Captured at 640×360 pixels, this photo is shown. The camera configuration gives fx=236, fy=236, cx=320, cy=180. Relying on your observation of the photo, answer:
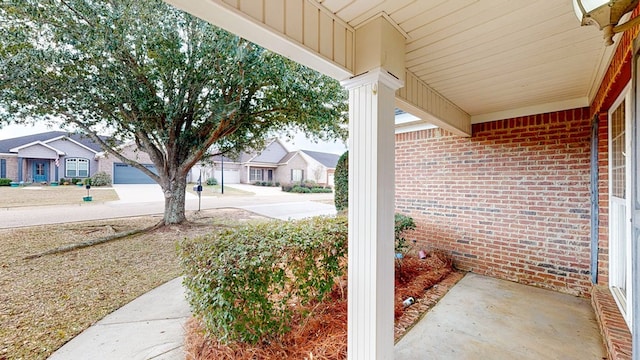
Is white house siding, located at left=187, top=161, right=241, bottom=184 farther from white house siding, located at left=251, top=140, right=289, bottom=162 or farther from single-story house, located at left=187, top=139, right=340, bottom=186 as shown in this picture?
white house siding, located at left=251, top=140, right=289, bottom=162

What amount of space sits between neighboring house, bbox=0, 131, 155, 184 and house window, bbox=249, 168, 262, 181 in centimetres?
799

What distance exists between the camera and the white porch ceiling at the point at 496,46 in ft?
4.80

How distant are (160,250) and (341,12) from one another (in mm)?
5889

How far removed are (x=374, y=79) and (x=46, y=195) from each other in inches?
329

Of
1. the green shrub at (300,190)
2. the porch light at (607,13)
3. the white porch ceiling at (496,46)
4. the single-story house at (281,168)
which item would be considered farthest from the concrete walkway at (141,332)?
the green shrub at (300,190)

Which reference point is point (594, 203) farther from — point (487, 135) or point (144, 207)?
point (144, 207)

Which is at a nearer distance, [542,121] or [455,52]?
[455,52]

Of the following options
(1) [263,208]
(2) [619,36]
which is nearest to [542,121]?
(2) [619,36]

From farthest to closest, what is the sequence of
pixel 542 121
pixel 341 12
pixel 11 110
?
pixel 11 110 < pixel 542 121 < pixel 341 12

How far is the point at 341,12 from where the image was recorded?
149 centimetres

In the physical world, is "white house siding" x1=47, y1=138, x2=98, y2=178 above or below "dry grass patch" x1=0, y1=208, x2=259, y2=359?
above

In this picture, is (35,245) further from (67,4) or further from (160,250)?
(67,4)

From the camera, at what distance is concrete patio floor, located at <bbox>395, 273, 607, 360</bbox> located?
2.09 m

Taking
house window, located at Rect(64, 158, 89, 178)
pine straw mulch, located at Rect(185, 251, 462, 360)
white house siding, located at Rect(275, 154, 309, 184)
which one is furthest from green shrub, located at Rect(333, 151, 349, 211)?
white house siding, located at Rect(275, 154, 309, 184)
